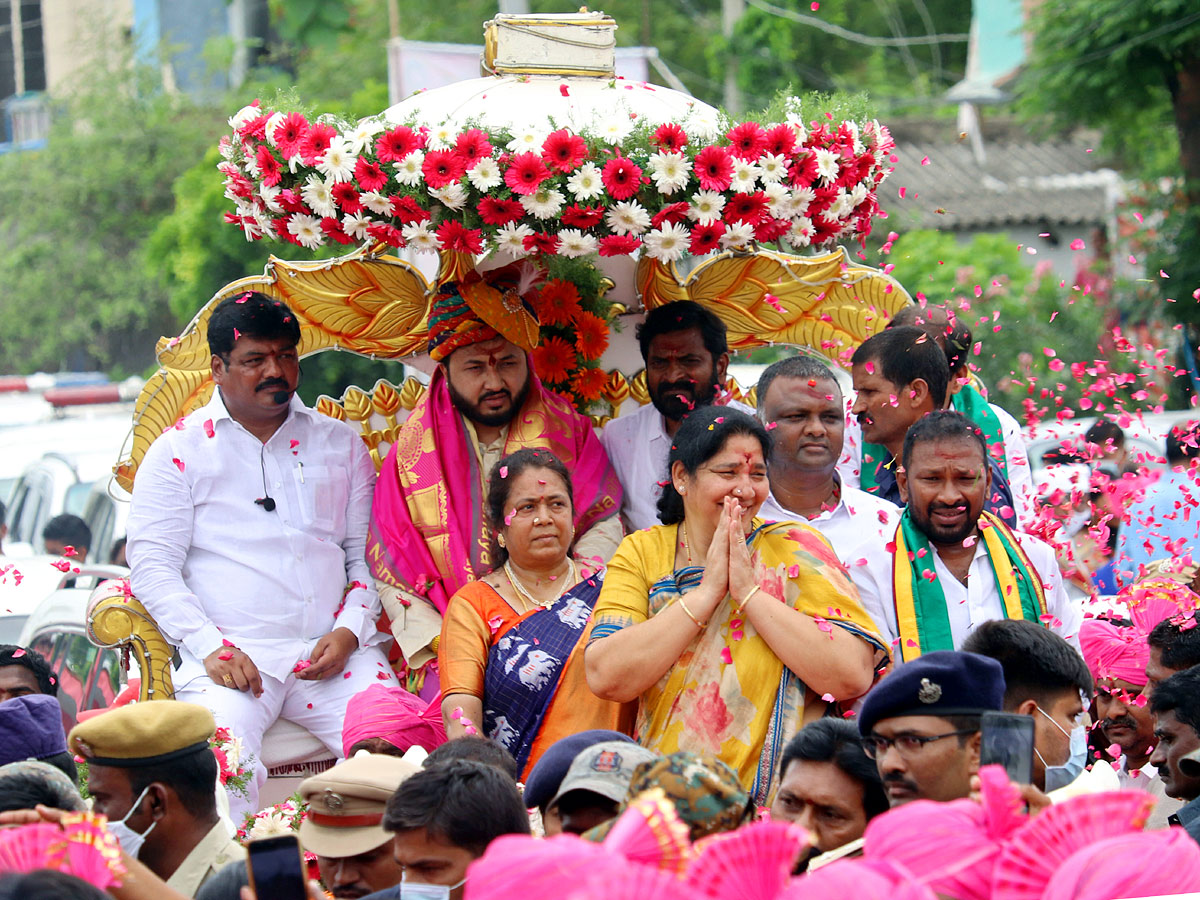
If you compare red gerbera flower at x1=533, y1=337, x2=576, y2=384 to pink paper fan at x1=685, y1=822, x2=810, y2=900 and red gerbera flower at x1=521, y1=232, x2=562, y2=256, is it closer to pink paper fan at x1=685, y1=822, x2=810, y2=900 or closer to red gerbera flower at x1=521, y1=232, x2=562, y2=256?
red gerbera flower at x1=521, y1=232, x2=562, y2=256

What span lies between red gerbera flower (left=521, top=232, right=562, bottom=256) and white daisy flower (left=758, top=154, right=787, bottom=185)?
71 centimetres

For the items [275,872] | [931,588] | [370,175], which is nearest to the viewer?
[275,872]

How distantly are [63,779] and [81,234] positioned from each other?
1725 centimetres

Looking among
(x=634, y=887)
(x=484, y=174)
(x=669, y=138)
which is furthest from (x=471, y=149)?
(x=634, y=887)

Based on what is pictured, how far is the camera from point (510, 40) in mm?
5520

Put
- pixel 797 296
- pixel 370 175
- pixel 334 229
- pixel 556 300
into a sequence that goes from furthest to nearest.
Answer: pixel 797 296, pixel 556 300, pixel 334 229, pixel 370 175

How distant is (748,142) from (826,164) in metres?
0.29

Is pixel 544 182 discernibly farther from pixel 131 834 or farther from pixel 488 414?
pixel 131 834

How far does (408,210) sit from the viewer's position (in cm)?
473

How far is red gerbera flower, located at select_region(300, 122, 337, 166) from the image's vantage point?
473 centimetres

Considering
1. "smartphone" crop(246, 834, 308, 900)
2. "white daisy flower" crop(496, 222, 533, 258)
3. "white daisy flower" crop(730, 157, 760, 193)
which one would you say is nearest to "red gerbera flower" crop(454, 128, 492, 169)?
"white daisy flower" crop(496, 222, 533, 258)

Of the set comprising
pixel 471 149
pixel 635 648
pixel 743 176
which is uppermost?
pixel 471 149

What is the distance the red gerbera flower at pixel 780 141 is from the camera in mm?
4793

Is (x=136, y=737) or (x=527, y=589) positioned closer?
(x=136, y=737)
